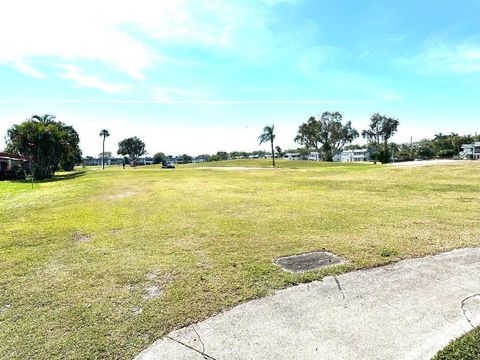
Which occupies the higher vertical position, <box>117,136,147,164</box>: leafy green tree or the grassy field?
<box>117,136,147,164</box>: leafy green tree

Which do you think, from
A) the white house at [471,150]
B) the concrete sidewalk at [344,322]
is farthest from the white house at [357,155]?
the concrete sidewalk at [344,322]

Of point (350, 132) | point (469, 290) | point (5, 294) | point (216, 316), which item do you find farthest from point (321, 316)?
point (350, 132)

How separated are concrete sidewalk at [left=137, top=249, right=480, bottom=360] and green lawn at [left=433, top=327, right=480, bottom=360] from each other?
0.08m

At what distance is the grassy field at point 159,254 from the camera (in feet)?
12.4

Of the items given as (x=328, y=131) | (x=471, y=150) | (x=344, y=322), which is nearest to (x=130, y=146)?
(x=328, y=131)

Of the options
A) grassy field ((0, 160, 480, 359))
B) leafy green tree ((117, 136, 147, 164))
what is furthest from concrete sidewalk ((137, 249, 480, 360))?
leafy green tree ((117, 136, 147, 164))

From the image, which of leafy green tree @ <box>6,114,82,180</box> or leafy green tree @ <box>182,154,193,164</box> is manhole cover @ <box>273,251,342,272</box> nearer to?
leafy green tree @ <box>6,114,82,180</box>

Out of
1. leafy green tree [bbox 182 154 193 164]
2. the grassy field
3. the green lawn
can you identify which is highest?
leafy green tree [bbox 182 154 193 164]

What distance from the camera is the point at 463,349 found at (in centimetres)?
323

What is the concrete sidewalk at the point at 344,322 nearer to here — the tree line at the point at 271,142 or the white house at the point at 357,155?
the tree line at the point at 271,142

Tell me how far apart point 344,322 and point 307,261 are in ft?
6.91

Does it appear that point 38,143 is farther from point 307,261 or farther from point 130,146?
point 130,146

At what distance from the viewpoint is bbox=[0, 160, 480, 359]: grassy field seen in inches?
149

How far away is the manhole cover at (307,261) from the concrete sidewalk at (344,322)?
0.62 metres
